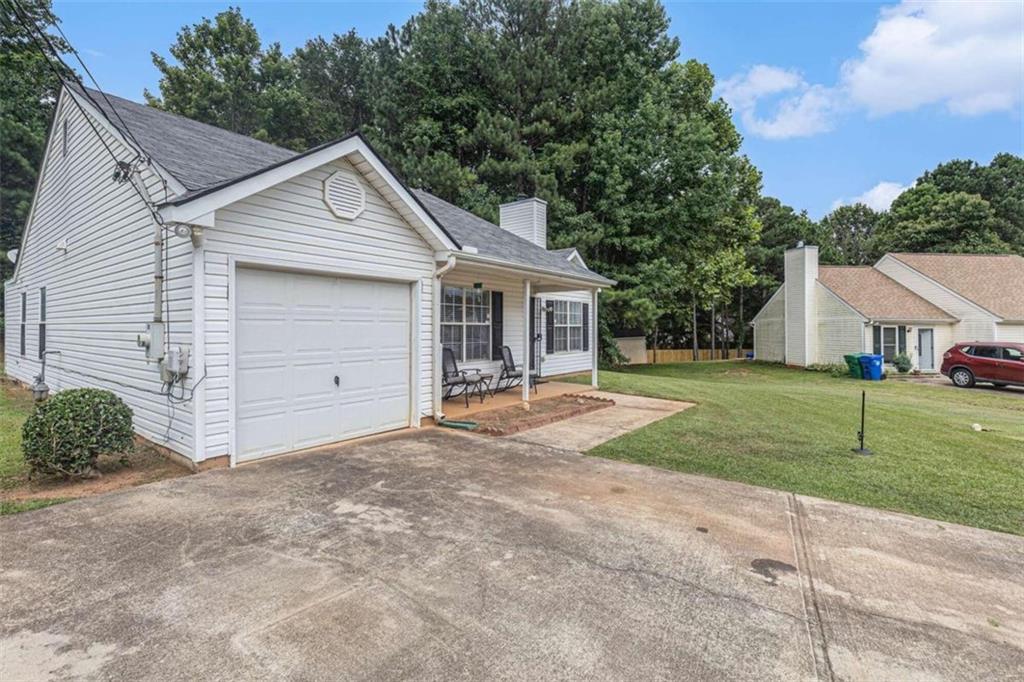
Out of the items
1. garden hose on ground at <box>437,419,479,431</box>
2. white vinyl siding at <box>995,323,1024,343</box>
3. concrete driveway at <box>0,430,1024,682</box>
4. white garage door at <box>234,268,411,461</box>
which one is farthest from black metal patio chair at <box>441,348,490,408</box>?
white vinyl siding at <box>995,323,1024,343</box>

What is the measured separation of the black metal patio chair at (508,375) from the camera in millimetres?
10742

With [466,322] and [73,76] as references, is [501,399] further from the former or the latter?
[73,76]

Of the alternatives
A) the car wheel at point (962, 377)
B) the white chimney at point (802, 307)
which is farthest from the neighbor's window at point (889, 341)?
the car wheel at point (962, 377)

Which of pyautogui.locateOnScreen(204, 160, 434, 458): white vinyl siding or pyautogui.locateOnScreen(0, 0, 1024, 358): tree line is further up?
pyautogui.locateOnScreen(0, 0, 1024, 358): tree line

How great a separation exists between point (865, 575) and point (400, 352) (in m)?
5.91

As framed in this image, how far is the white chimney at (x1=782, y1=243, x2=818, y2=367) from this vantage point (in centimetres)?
2339

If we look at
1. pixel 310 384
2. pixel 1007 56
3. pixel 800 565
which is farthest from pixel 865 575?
pixel 1007 56

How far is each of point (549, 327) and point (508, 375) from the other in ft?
9.45

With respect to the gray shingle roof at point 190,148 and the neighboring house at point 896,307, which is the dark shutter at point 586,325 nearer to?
the gray shingle roof at point 190,148

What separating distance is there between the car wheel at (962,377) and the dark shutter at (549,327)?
1507 cm

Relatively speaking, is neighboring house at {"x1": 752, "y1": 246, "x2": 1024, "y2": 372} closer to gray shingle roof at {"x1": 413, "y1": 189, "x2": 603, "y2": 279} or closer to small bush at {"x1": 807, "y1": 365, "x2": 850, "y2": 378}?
small bush at {"x1": 807, "y1": 365, "x2": 850, "y2": 378}

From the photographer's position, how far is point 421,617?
2.62m

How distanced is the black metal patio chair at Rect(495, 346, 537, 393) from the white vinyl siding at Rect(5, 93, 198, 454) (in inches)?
251

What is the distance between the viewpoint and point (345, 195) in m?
6.39
